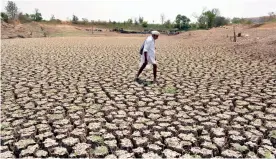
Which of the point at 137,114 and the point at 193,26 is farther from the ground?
the point at 193,26

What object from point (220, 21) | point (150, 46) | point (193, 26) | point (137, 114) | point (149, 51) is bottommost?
point (137, 114)

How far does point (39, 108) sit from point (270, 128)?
3.45 meters

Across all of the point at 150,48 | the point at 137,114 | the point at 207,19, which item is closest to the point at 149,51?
the point at 150,48

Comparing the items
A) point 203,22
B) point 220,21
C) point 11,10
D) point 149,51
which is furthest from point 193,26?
point 149,51

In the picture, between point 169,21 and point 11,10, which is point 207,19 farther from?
point 11,10

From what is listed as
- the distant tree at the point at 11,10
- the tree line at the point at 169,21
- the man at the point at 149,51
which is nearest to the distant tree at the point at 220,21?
the tree line at the point at 169,21

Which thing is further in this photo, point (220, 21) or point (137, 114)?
point (220, 21)

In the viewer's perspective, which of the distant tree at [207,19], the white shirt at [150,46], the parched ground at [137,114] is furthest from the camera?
the distant tree at [207,19]

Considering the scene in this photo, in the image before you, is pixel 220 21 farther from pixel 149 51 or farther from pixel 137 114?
pixel 137 114

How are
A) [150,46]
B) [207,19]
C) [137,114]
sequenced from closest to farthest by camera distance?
[137,114] → [150,46] → [207,19]

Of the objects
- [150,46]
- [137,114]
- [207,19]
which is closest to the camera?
[137,114]

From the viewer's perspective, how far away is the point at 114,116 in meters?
3.96

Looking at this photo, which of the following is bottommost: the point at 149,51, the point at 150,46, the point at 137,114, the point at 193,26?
the point at 137,114

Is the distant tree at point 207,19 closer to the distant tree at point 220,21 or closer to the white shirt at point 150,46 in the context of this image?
the distant tree at point 220,21
